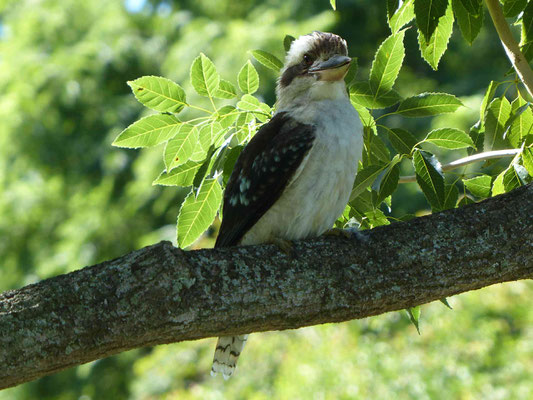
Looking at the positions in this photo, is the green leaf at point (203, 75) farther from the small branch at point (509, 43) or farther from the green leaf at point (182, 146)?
the small branch at point (509, 43)

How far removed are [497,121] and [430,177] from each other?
0.44m

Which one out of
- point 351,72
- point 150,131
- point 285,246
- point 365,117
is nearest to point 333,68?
point 351,72

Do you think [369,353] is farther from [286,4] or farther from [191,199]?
[286,4]

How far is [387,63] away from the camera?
261 cm

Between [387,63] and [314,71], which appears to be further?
[314,71]

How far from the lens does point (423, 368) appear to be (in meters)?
6.70

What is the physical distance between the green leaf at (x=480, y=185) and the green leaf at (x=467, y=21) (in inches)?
21.1

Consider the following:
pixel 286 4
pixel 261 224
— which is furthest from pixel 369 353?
pixel 286 4

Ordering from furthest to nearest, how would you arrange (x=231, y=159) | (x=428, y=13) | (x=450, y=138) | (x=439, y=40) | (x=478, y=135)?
(x=478, y=135), (x=231, y=159), (x=450, y=138), (x=439, y=40), (x=428, y=13)

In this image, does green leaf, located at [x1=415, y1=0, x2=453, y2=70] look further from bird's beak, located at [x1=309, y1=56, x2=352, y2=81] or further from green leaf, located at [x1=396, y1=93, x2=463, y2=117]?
bird's beak, located at [x1=309, y1=56, x2=352, y2=81]

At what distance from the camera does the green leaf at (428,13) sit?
2297mm

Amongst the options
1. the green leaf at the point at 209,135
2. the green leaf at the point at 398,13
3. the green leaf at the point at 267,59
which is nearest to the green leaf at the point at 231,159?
the green leaf at the point at 209,135

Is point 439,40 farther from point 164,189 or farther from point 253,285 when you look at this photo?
point 164,189

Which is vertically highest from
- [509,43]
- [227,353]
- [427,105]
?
[509,43]
